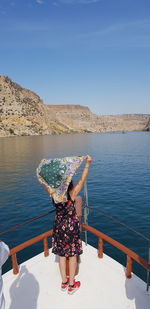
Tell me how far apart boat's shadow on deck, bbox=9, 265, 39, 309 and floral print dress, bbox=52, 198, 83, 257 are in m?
1.14

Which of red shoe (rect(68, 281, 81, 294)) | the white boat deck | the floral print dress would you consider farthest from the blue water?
red shoe (rect(68, 281, 81, 294))

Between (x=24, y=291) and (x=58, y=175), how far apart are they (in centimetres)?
281

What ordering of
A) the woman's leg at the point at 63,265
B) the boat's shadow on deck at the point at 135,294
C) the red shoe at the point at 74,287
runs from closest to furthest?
the boat's shadow on deck at the point at 135,294 < the woman's leg at the point at 63,265 < the red shoe at the point at 74,287

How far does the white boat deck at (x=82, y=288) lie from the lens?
13.2 feet

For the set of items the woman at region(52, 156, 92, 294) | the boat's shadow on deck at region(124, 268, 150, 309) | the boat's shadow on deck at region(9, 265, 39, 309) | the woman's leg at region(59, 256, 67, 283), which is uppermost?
the woman at region(52, 156, 92, 294)

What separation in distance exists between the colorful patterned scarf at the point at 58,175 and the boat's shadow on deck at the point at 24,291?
2.26 metres

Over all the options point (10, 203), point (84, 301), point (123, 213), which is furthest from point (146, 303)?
point (10, 203)

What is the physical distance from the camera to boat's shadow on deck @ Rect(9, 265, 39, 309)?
13.3ft

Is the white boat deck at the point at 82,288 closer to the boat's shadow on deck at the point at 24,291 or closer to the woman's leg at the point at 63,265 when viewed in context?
the boat's shadow on deck at the point at 24,291

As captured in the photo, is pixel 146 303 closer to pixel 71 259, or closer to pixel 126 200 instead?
pixel 71 259

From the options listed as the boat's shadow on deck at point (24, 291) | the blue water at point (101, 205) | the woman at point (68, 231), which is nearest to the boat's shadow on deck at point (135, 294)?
the woman at point (68, 231)

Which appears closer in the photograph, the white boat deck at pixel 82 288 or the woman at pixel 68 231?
the woman at pixel 68 231

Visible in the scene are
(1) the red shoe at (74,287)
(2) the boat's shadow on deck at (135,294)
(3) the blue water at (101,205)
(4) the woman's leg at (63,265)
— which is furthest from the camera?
(3) the blue water at (101,205)

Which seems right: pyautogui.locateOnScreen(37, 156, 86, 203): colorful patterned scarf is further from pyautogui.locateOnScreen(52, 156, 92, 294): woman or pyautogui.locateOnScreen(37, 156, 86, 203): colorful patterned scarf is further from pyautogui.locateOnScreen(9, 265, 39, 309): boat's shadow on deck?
pyautogui.locateOnScreen(9, 265, 39, 309): boat's shadow on deck
